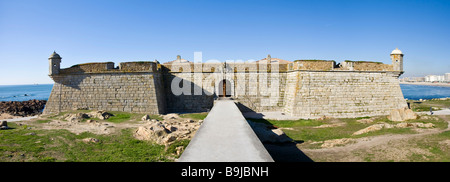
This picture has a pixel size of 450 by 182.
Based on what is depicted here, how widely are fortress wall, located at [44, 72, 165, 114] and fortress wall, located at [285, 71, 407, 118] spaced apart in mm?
10768

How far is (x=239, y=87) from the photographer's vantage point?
18.9m

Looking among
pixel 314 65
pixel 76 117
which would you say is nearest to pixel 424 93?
pixel 314 65

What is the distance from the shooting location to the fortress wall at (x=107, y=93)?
16.8 m

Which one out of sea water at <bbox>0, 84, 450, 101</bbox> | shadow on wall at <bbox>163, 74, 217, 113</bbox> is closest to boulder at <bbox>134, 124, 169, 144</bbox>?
shadow on wall at <bbox>163, 74, 217, 113</bbox>

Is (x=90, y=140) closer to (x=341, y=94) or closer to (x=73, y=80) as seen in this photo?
(x=73, y=80)

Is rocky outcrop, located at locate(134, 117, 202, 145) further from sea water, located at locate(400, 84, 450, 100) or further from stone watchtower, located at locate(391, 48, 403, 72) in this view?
sea water, located at locate(400, 84, 450, 100)

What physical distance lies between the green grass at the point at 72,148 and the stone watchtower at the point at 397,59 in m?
19.7

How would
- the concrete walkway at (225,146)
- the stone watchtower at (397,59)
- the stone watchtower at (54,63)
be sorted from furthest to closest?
1. the stone watchtower at (397,59)
2. the stone watchtower at (54,63)
3. the concrete walkway at (225,146)

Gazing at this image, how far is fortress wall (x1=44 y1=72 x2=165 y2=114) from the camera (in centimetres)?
1681


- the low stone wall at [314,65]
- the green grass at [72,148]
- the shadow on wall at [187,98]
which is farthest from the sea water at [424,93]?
the green grass at [72,148]

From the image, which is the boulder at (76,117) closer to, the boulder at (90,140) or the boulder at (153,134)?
the boulder at (90,140)
